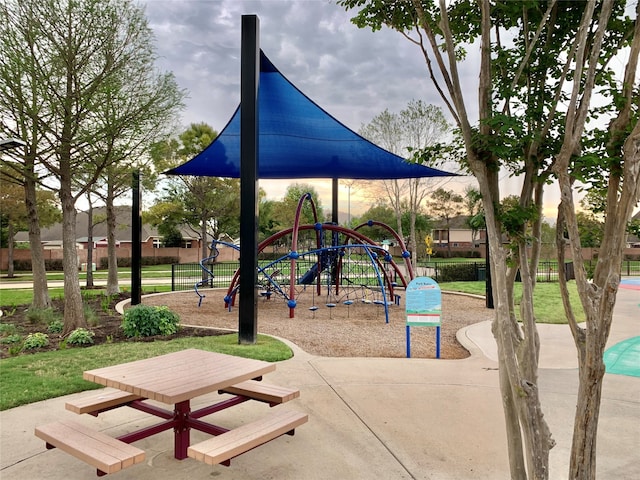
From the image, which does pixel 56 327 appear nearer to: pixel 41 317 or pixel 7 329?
pixel 7 329

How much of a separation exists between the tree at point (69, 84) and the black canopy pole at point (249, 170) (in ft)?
10.3

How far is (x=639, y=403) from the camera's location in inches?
214

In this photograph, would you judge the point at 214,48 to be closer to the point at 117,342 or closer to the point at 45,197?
the point at 117,342

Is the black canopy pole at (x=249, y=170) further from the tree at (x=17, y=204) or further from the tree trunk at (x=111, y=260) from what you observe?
the tree at (x=17, y=204)

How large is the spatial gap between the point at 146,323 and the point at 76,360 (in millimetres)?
2220

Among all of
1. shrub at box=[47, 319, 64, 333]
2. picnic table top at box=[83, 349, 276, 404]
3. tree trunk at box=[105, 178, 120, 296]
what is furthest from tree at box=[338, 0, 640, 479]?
tree trunk at box=[105, 178, 120, 296]

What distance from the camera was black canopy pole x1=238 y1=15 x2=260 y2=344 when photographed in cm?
836

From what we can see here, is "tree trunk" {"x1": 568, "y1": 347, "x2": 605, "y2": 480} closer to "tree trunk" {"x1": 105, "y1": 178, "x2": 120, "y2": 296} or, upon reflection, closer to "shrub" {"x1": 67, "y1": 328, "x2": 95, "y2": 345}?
"shrub" {"x1": 67, "y1": 328, "x2": 95, "y2": 345}

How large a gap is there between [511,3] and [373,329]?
26.5ft

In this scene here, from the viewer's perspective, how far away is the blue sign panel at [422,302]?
8.19 metres

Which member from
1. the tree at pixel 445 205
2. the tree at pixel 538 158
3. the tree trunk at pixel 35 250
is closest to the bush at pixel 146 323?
the tree trunk at pixel 35 250

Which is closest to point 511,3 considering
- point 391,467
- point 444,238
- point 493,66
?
point 493,66

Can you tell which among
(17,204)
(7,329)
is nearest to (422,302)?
(7,329)

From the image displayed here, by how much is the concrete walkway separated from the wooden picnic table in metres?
0.21
